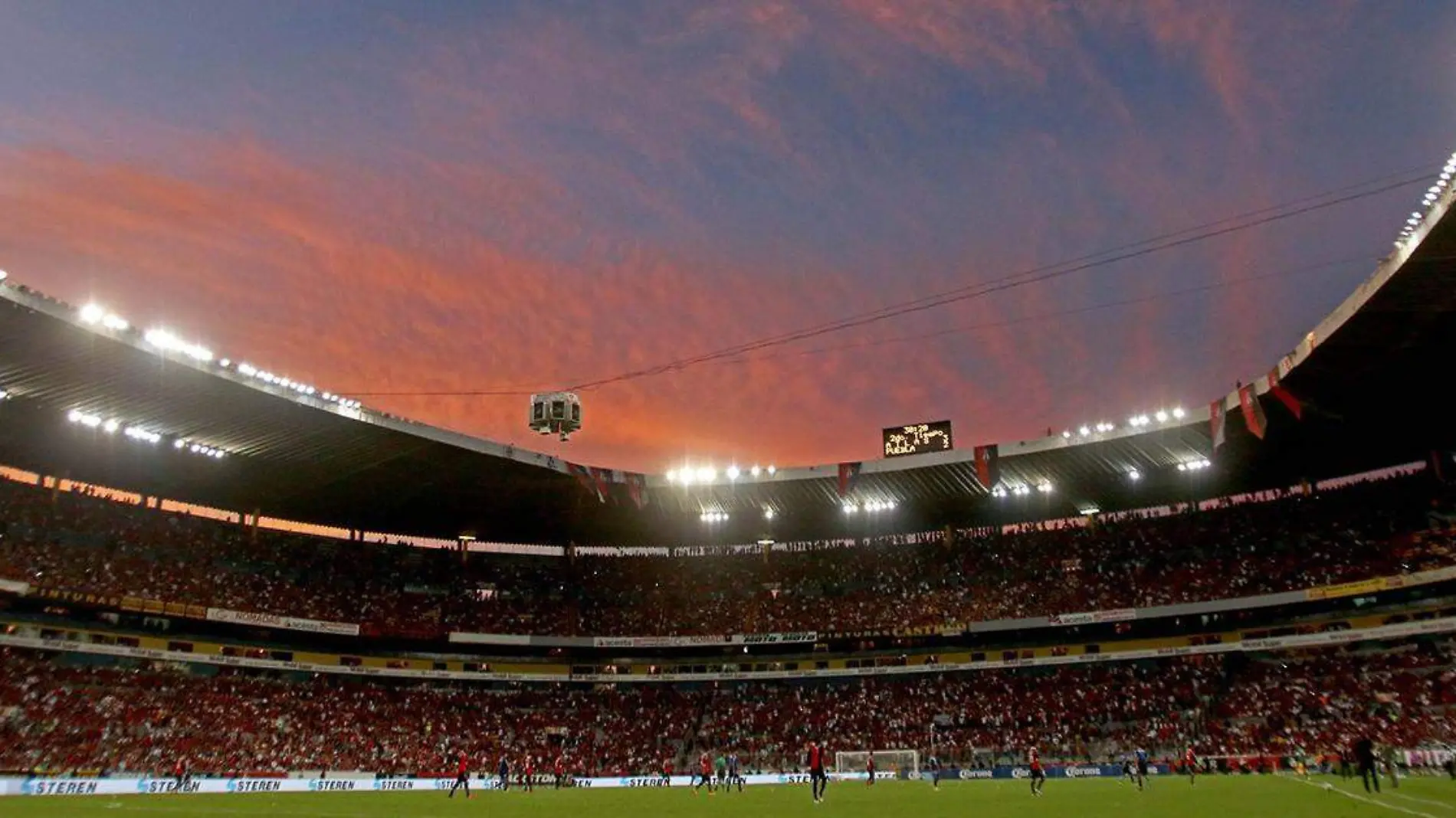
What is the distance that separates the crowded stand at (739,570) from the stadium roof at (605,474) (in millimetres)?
1868

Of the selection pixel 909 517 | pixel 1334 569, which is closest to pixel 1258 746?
pixel 1334 569

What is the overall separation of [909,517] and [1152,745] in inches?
820

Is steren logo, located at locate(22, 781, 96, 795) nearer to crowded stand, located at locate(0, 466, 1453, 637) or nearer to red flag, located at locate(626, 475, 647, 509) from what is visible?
crowded stand, located at locate(0, 466, 1453, 637)

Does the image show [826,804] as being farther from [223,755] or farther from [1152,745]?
[223,755]

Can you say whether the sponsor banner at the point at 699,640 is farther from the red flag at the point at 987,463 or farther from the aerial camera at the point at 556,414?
the aerial camera at the point at 556,414

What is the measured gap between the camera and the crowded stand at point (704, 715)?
131ft

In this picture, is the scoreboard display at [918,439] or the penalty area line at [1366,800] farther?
the scoreboard display at [918,439]

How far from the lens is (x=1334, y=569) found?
47.2m

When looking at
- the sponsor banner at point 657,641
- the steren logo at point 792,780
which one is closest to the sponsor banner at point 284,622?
the sponsor banner at point 657,641

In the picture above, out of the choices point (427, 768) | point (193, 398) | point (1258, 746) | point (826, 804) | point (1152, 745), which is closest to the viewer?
point (826, 804)

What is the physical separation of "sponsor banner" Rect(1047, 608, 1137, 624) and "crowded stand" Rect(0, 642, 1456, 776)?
3.24 m

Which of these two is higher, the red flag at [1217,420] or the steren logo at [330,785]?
the red flag at [1217,420]

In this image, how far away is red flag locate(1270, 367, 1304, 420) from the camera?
36625 millimetres

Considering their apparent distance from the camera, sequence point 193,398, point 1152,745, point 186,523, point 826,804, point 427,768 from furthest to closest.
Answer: point 186,523 → point 427,768 → point 1152,745 → point 193,398 → point 826,804
